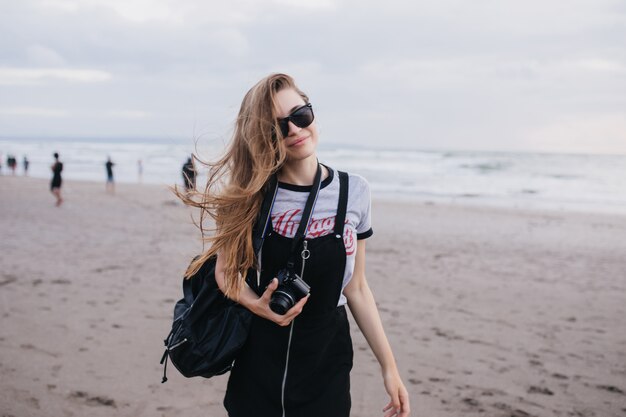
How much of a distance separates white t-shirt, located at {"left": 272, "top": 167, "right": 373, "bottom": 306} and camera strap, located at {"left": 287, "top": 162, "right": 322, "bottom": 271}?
3cm

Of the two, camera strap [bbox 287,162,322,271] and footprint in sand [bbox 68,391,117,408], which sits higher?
camera strap [bbox 287,162,322,271]

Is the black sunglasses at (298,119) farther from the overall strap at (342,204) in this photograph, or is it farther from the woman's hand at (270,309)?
the woman's hand at (270,309)

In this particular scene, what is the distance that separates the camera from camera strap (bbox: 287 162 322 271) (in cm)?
173

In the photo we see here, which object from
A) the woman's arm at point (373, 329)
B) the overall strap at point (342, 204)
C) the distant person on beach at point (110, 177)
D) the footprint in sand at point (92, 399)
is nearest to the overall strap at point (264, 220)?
the overall strap at point (342, 204)

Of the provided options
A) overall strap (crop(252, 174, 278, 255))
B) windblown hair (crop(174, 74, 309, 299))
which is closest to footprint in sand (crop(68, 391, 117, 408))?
windblown hair (crop(174, 74, 309, 299))

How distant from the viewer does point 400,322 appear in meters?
6.16

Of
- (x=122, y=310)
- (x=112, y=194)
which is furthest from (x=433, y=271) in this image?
(x=112, y=194)

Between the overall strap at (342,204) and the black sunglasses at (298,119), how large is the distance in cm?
22

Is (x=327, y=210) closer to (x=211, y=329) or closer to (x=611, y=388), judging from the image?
(x=211, y=329)

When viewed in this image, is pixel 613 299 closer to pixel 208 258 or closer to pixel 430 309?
pixel 430 309

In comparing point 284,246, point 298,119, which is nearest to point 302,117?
point 298,119

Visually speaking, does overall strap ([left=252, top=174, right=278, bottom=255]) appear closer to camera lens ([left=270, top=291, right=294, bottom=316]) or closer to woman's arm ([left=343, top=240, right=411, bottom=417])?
camera lens ([left=270, top=291, right=294, bottom=316])

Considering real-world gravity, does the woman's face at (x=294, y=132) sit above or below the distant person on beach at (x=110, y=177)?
above

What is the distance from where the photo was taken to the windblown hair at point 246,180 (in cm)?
177
